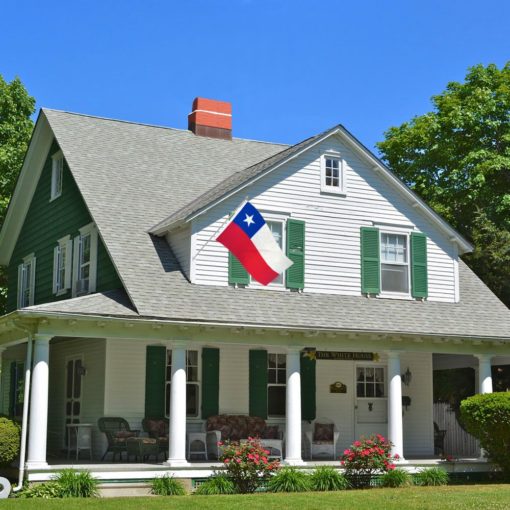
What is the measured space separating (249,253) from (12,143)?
17686 millimetres

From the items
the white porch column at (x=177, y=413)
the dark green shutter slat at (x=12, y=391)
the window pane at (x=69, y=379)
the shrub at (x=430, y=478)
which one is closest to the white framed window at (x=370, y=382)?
the shrub at (x=430, y=478)

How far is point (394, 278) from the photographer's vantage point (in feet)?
67.5

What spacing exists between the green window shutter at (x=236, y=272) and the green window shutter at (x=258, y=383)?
2011mm

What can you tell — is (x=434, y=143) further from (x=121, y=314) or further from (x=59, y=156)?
(x=121, y=314)

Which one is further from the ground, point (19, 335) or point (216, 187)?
point (216, 187)

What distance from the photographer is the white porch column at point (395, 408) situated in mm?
18344

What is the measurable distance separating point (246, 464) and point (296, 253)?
5233 millimetres

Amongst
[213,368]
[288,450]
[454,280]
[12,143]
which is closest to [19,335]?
[213,368]

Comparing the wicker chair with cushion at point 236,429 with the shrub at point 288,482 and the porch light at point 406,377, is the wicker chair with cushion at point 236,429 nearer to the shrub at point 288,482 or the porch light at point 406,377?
the shrub at point 288,482

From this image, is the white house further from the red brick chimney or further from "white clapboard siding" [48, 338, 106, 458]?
the red brick chimney

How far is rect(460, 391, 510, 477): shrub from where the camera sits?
58.3 ft

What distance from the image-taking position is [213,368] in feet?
63.2

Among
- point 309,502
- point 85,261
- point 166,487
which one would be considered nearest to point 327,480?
point 309,502

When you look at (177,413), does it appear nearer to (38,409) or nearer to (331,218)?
(38,409)
